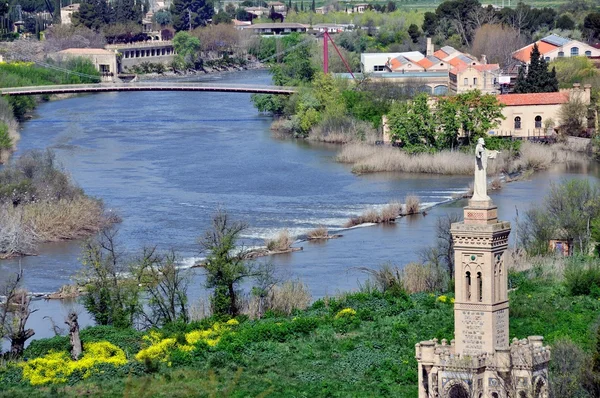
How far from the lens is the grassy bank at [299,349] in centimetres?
2300

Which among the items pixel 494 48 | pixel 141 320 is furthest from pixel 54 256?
pixel 494 48

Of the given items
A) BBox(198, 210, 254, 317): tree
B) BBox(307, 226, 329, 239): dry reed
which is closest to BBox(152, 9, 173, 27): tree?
BBox(307, 226, 329, 239): dry reed

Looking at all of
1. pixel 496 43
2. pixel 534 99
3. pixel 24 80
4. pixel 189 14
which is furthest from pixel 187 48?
pixel 534 99

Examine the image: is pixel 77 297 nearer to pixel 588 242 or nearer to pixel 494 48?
pixel 588 242

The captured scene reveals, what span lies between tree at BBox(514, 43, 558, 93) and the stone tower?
39.7 meters

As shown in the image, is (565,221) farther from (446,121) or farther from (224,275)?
(446,121)

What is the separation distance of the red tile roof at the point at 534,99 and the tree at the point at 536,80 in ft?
8.35

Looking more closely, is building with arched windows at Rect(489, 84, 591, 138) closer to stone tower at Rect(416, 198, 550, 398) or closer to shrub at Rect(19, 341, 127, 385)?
shrub at Rect(19, 341, 127, 385)

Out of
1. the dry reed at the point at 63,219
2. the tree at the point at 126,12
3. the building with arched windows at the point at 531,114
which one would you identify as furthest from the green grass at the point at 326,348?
the tree at the point at 126,12

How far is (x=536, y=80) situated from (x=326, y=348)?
112 feet

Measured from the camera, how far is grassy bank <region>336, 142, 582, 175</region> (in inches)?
1890

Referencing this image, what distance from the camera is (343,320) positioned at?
26719mm

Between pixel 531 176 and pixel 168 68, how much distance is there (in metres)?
55.2

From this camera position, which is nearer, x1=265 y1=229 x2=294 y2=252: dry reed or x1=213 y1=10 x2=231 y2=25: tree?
x1=265 y1=229 x2=294 y2=252: dry reed
